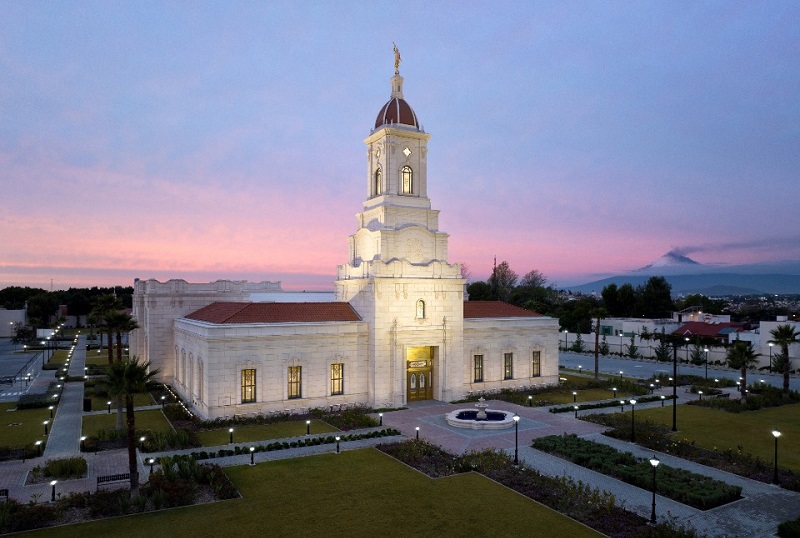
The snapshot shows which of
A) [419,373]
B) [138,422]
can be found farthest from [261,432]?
[419,373]

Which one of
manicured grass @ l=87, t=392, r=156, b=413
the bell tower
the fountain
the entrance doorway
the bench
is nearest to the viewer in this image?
the bench

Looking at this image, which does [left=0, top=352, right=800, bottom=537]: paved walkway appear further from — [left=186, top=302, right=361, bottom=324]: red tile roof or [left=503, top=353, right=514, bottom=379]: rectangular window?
[left=186, top=302, right=361, bottom=324]: red tile roof

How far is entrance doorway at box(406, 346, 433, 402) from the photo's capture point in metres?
39.6

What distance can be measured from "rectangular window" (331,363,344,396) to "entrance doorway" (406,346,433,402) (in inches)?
194

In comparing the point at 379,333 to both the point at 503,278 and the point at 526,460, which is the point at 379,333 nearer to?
the point at 526,460

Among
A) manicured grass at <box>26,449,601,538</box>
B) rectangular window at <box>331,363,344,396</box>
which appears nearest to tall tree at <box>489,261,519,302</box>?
rectangular window at <box>331,363,344,396</box>

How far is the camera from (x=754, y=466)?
23719 mm

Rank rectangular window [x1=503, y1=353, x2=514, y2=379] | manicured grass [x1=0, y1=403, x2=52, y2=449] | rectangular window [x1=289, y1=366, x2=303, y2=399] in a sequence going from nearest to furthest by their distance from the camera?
manicured grass [x1=0, y1=403, x2=52, y2=449] < rectangular window [x1=289, y1=366, x2=303, y2=399] < rectangular window [x1=503, y1=353, x2=514, y2=379]

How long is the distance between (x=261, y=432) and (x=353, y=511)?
1288 centimetres

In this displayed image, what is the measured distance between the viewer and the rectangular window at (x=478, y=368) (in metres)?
42.6

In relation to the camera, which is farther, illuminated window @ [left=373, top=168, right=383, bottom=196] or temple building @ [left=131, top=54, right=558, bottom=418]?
illuminated window @ [left=373, top=168, right=383, bottom=196]

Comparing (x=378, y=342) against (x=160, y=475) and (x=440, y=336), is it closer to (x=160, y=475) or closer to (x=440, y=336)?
(x=440, y=336)

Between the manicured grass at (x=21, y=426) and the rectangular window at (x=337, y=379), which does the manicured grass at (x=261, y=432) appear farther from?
the manicured grass at (x=21, y=426)

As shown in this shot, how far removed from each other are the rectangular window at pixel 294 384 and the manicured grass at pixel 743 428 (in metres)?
21.5
